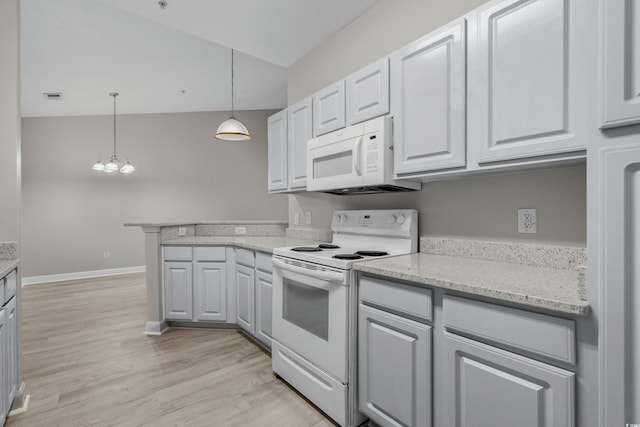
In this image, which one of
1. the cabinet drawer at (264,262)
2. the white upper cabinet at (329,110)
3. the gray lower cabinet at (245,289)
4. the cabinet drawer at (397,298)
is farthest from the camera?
the gray lower cabinet at (245,289)

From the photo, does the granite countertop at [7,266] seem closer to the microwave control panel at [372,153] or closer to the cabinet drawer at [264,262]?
the cabinet drawer at [264,262]

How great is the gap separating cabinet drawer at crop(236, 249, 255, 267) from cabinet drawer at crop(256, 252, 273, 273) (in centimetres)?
11

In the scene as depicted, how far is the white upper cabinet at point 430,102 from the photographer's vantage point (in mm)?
1571

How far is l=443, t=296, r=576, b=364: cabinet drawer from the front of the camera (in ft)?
3.25

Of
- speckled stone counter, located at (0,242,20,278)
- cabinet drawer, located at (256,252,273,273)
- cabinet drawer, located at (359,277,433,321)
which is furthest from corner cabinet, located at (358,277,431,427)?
speckled stone counter, located at (0,242,20,278)

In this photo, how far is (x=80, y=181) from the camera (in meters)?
5.68

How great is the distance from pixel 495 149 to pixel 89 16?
3.52 meters

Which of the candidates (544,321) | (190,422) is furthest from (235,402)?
(544,321)

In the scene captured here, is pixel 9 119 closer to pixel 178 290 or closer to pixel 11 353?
pixel 11 353

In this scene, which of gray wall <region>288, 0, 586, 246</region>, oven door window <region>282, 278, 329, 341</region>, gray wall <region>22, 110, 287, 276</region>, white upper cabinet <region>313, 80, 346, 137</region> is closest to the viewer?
gray wall <region>288, 0, 586, 246</region>

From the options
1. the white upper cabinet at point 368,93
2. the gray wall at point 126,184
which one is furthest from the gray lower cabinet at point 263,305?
the gray wall at point 126,184

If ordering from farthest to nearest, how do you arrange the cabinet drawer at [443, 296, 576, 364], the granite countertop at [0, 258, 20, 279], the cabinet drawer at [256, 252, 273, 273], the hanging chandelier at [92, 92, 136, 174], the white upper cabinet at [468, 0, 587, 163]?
the hanging chandelier at [92, 92, 136, 174]
the cabinet drawer at [256, 252, 273, 273]
the granite countertop at [0, 258, 20, 279]
the white upper cabinet at [468, 0, 587, 163]
the cabinet drawer at [443, 296, 576, 364]

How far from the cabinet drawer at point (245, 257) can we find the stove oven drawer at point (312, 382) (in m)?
0.76

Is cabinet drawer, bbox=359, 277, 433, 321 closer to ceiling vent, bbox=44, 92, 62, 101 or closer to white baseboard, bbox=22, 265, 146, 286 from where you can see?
ceiling vent, bbox=44, 92, 62, 101
